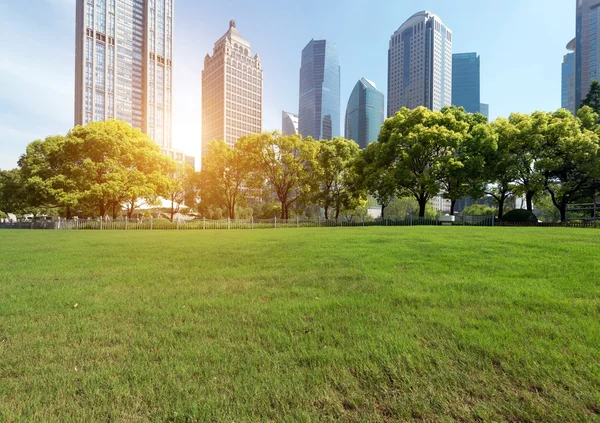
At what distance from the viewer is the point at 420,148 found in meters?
26.8

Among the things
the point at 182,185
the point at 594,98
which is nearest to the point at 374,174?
the point at 182,185

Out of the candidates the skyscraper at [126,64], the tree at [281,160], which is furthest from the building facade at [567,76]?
the skyscraper at [126,64]

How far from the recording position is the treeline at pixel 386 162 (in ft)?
84.1

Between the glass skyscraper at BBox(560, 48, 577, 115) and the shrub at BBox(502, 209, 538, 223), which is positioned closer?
the shrub at BBox(502, 209, 538, 223)

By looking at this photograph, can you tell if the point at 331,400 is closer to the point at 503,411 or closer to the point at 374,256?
the point at 503,411

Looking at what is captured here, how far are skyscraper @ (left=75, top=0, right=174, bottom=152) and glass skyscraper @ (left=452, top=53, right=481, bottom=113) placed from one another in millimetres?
172199

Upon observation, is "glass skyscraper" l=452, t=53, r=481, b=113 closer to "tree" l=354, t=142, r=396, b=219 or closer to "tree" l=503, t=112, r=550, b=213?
"tree" l=503, t=112, r=550, b=213

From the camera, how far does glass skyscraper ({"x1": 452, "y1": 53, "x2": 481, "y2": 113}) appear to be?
188m

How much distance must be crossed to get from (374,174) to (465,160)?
8194 millimetres

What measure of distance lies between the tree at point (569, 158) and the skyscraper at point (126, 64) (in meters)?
117

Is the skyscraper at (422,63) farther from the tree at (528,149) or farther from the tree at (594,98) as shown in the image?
the tree at (528,149)

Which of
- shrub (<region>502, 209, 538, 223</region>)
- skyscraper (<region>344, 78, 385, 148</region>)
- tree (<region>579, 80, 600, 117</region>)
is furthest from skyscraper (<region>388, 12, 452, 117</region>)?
shrub (<region>502, 209, 538, 223</region>)

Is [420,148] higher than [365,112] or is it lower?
lower

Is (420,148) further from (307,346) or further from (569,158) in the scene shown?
(307,346)
